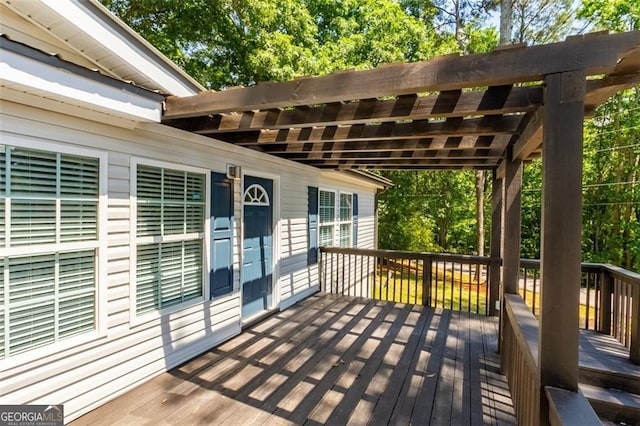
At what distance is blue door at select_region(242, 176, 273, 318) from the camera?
4.45 metres

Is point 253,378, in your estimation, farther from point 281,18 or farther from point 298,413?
point 281,18

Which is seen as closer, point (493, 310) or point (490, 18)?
point (493, 310)

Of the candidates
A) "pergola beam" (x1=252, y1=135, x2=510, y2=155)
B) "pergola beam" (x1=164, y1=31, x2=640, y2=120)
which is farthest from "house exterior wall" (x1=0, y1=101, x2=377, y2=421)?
"pergola beam" (x1=252, y1=135, x2=510, y2=155)

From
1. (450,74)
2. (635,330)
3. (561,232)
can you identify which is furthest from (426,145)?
(635,330)

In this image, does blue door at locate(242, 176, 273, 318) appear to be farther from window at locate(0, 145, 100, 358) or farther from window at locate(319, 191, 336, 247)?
window at locate(0, 145, 100, 358)

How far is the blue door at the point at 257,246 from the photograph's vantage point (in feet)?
14.6

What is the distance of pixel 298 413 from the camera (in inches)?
101

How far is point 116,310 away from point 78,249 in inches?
25.0

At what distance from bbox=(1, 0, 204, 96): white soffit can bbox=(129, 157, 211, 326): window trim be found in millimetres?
702

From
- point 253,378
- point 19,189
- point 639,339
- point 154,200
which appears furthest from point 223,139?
point 639,339

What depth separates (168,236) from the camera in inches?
126

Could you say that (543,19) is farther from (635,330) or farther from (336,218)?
(635,330)

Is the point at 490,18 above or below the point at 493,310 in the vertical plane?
above

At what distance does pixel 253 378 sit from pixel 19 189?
240cm
